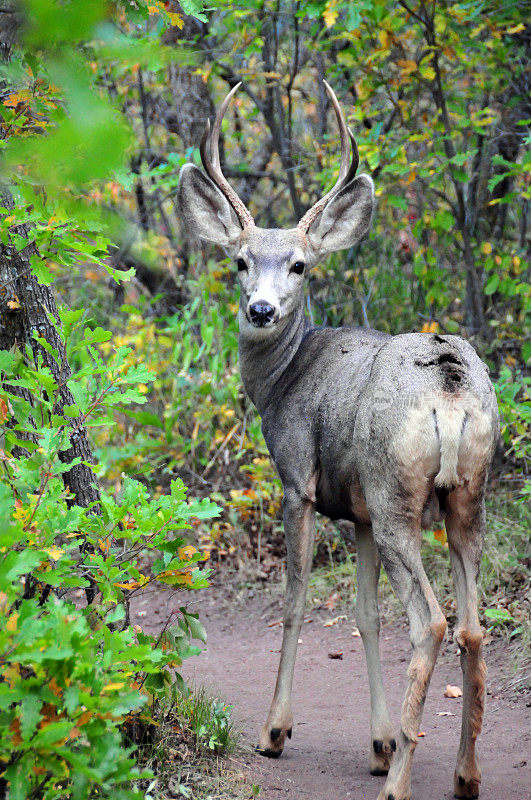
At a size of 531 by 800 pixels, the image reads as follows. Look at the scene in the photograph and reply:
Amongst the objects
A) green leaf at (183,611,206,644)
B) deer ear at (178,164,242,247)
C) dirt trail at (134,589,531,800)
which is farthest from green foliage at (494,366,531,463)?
green leaf at (183,611,206,644)

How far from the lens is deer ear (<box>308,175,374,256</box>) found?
555 centimetres

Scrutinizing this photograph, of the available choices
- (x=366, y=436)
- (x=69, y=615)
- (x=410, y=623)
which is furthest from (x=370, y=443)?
(x=69, y=615)

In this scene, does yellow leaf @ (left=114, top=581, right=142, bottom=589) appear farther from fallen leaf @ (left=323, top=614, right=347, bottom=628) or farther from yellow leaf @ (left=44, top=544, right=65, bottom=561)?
fallen leaf @ (left=323, top=614, right=347, bottom=628)

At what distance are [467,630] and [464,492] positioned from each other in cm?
64

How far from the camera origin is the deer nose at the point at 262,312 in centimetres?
483

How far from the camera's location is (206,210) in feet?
18.7

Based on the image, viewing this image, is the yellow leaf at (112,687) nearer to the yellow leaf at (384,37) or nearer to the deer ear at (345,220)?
the deer ear at (345,220)

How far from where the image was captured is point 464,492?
4051mm

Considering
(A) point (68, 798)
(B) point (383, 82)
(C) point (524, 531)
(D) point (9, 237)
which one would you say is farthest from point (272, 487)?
(A) point (68, 798)

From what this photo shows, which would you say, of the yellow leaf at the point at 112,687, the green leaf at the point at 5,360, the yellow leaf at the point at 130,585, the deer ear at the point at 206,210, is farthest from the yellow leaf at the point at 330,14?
the yellow leaf at the point at 112,687

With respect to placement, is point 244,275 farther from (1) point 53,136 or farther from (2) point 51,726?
(1) point 53,136

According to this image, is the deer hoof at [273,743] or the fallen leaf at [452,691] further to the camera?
the fallen leaf at [452,691]

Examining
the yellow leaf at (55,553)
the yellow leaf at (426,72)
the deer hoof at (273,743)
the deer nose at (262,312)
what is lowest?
the deer hoof at (273,743)

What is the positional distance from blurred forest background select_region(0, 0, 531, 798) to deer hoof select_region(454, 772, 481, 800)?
121 cm
